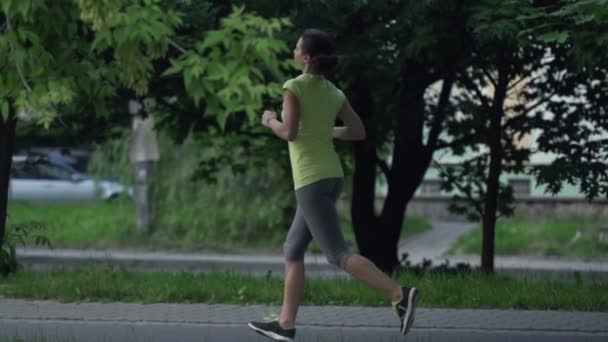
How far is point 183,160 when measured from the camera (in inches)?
988

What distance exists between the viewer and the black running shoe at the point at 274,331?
23.1 feet

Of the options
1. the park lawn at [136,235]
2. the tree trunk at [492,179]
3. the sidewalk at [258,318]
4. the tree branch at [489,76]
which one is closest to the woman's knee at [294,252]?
the sidewalk at [258,318]

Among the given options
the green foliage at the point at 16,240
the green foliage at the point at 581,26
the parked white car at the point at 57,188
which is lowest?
the parked white car at the point at 57,188

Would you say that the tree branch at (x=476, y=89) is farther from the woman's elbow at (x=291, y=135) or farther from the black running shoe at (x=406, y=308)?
the woman's elbow at (x=291, y=135)

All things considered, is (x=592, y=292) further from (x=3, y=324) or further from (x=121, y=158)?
(x=121, y=158)

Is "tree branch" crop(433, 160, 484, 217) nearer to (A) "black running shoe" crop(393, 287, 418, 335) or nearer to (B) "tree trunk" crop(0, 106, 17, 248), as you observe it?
(B) "tree trunk" crop(0, 106, 17, 248)

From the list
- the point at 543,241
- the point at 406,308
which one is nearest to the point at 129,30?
the point at 406,308

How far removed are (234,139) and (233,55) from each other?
32.4 feet

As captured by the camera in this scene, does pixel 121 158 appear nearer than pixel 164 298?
No

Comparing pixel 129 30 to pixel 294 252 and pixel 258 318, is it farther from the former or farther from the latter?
pixel 258 318

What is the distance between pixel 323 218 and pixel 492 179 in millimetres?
7711

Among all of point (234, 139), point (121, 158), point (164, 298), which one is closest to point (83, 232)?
point (121, 158)

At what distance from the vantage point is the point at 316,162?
22.5 feet

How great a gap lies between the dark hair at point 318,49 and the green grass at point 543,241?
14786 mm
